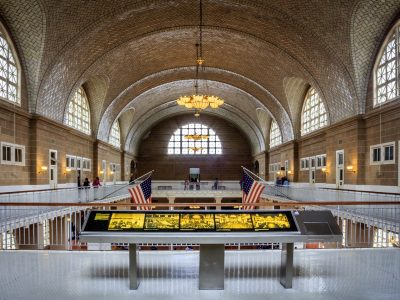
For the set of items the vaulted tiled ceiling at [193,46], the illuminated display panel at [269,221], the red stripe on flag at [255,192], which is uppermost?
the vaulted tiled ceiling at [193,46]

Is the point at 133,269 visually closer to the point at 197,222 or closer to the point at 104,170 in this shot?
the point at 197,222

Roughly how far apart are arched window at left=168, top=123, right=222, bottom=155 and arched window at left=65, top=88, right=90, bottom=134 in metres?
18.6

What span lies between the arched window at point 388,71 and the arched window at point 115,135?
23117 millimetres

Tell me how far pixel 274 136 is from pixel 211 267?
29.9m

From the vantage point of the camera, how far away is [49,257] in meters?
6.54

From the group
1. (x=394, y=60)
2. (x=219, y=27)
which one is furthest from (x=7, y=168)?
(x=394, y=60)

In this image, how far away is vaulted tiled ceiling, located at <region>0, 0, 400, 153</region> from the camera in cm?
1427

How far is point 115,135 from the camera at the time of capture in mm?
34469

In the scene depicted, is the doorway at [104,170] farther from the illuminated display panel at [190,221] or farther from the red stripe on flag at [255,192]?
the illuminated display panel at [190,221]

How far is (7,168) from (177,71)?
14835 millimetres

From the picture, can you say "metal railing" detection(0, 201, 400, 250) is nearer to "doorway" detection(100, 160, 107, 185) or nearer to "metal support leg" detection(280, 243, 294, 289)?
"metal support leg" detection(280, 243, 294, 289)

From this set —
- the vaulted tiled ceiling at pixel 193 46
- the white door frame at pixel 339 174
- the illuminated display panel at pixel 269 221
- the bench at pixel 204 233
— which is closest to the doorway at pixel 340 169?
the white door frame at pixel 339 174

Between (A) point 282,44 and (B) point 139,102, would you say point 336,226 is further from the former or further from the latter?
(B) point 139,102

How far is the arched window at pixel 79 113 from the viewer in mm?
22531
